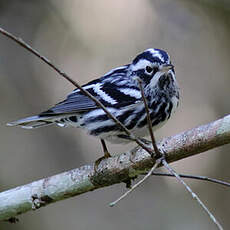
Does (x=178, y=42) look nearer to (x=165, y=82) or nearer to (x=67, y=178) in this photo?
(x=165, y=82)

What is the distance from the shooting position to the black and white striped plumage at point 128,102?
376cm

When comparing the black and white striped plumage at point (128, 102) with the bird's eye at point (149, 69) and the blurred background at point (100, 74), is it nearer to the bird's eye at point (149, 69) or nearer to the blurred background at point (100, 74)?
the bird's eye at point (149, 69)

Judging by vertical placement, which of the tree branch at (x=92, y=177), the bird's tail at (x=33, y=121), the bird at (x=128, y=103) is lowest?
the tree branch at (x=92, y=177)

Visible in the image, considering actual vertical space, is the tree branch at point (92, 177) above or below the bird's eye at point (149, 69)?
below

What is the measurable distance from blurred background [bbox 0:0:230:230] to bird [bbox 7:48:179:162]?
2208 mm

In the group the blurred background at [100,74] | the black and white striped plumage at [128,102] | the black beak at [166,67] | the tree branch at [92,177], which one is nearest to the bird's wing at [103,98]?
the black and white striped plumage at [128,102]

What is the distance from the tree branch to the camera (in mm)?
2953

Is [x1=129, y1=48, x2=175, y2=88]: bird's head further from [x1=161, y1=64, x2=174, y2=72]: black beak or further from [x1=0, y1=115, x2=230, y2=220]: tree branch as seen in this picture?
[x1=0, y1=115, x2=230, y2=220]: tree branch

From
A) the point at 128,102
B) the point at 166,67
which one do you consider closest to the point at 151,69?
the point at 166,67

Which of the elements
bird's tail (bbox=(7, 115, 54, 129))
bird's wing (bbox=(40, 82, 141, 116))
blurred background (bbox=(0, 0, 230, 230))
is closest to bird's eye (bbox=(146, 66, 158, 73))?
bird's wing (bbox=(40, 82, 141, 116))

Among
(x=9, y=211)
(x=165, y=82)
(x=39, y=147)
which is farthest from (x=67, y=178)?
(x=39, y=147)

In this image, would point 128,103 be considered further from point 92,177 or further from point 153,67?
point 92,177

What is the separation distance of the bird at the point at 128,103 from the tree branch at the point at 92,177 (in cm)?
40

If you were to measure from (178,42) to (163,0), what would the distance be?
2.35 feet
